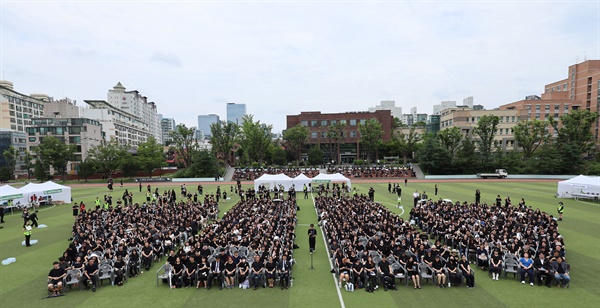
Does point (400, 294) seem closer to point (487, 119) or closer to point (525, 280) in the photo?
point (525, 280)

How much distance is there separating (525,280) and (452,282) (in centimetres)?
300

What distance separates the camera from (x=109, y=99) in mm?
159000

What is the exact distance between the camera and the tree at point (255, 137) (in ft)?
237

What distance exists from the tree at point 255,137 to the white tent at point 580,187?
54.9 meters

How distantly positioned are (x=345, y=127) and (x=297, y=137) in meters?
14.8

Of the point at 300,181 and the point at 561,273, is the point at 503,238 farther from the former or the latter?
the point at 300,181

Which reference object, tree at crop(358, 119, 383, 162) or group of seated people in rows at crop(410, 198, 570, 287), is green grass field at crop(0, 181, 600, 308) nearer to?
group of seated people in rows at crop(410, 198, 570, 287)

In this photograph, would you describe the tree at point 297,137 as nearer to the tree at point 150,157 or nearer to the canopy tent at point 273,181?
the tree at point 150,157

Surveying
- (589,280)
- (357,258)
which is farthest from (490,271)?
(357,258)

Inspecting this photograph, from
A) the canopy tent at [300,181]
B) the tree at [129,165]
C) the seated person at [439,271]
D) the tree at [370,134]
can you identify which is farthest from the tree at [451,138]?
the tree at [129,165]

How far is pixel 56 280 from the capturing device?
10.9 meters

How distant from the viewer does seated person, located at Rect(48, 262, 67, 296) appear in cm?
1076

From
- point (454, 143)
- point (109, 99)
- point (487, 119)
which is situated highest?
point (109, 99)

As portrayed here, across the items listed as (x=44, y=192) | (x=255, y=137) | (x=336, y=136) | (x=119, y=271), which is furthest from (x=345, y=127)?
(x=119, y=271)
